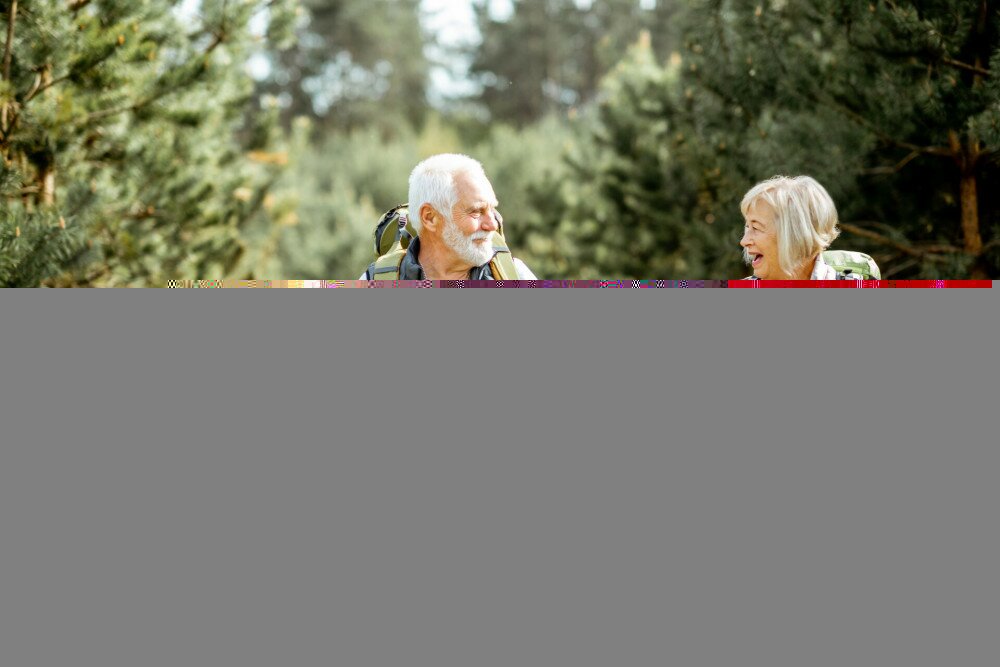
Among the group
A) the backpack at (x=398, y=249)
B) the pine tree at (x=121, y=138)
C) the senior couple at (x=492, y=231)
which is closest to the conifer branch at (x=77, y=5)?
the pine tree at (x=121, y=138)

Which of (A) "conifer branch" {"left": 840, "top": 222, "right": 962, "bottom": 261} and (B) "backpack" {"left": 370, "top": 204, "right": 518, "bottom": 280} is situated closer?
(B) "backpack" {"left": 370, "top": 204, "right": 518, "bottom": 280}

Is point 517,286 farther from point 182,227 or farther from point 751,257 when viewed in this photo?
point 182,227

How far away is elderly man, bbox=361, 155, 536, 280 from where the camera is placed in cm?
342

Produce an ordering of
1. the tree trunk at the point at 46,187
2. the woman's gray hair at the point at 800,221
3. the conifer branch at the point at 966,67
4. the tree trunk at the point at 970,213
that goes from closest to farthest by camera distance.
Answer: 1. the woman's gray hair at the point at 800,221
2. the conifer branch at the point at 966,67
3. the tree trunk at the point at 970,213
4. the tree trunk at the point at 46,187

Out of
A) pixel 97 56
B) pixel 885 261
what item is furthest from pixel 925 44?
pixel 97 56

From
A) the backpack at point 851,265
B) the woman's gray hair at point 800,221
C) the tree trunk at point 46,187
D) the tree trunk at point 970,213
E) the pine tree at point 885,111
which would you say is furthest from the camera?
the tree trunk at point 46,187

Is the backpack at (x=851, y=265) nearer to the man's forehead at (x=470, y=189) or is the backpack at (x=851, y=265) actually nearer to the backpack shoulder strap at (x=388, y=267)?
the man's forehead at (x=470, y=189)

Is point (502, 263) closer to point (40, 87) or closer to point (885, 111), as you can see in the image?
point (885, 111)

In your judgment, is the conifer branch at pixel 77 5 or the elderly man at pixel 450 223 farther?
the conifer branch at pixel 77 5

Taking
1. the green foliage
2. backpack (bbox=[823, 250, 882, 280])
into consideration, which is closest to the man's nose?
backpack (bbox=[823, 250, 882, 280])

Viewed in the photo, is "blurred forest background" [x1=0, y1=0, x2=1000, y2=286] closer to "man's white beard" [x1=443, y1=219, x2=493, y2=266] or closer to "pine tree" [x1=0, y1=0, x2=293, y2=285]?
"pine tree" [x1=0, y1=0, x2=293, y2=285]

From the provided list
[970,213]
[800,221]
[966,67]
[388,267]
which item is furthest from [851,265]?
[970,213]

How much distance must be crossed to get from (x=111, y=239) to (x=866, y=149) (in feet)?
12.4

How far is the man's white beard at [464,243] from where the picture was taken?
3428mm
